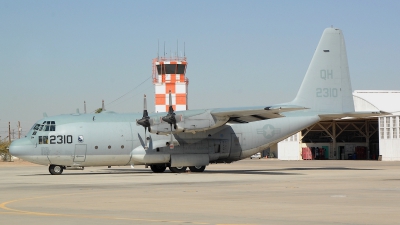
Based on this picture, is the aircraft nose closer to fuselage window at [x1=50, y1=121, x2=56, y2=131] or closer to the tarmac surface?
fuselage window at [x1=50, y1=121, x2=56, y2=131]

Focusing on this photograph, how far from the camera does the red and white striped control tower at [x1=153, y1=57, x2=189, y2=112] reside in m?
59.2

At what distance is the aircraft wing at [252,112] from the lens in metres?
32.7

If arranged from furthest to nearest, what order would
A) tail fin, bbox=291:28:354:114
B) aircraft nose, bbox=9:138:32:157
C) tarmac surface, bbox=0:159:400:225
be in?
tail fin, bbox=291:28:354:114 → aircraft nose, bbox=9:138:32:157 → tarmac surface, bbox=0:159:400:225

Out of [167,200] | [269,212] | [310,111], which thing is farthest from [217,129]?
[269,212]

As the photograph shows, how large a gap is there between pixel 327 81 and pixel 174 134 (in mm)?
10964

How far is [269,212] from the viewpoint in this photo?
1358 centimetres

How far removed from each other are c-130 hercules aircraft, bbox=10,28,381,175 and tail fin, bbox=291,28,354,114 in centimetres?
6

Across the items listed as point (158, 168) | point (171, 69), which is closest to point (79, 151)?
point (158, 168)

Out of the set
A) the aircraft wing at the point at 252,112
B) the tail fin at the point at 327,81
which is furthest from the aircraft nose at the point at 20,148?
the tail fin at the point at 327,81

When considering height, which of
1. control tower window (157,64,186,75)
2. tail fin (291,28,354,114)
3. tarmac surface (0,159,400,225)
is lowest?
tarmac surface (0,159,400,225)

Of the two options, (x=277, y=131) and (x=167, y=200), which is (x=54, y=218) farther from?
(x=277, y=131)

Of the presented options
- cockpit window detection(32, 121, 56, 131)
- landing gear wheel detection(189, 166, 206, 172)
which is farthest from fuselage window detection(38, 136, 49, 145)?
landing gear wheel detection(189, 166, 206, 172)

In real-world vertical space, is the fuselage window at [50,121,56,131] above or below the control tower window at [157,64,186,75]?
below

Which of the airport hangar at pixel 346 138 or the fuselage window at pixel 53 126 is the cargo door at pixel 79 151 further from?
the airport hangar at pixel 346 138
